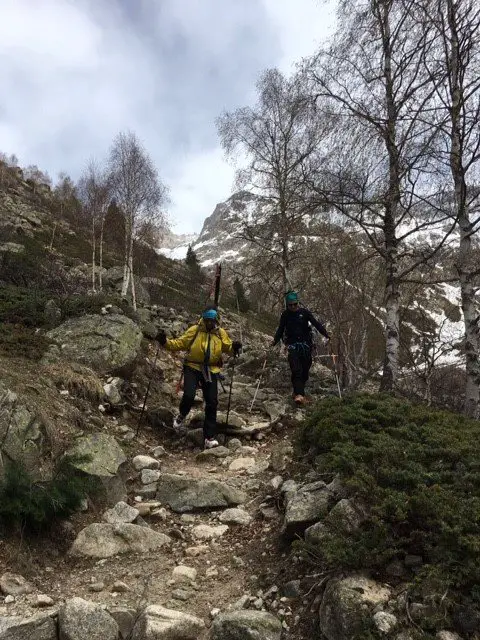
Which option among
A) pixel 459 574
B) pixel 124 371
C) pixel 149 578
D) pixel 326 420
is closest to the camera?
pixel 459 574

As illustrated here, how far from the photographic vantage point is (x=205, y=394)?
7742 mm

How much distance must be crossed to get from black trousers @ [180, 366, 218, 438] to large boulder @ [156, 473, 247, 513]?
1.71 meters

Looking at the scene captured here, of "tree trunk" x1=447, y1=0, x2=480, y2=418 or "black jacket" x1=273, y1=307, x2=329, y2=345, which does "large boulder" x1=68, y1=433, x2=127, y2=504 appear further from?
"tree trunk" x1=447, y1=0, x2=480, y2=418

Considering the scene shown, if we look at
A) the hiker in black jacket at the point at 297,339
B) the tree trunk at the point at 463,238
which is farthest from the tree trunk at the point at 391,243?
the hiker in black jacket at the point at 297,339

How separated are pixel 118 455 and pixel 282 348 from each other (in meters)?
10.8

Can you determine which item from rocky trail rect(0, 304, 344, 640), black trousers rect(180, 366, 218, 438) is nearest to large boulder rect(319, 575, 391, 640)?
rocky trail rect(0, 304, 344, 640)

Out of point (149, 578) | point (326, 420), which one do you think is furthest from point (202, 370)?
point (149, 578)

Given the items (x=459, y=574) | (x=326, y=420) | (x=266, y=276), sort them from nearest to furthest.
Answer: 1. (x=459, y=574)
2. (x=326, y=420)
3. (x=266, y=276)

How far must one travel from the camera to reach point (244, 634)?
312 centimetres

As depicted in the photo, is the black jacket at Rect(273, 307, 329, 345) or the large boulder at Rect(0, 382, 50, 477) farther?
the black jacket at Rect(273, 307, 329, 345)

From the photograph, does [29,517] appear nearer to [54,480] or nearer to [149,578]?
[54,480]

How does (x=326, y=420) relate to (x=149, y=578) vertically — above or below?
above

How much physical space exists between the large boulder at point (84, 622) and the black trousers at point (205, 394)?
430 cm

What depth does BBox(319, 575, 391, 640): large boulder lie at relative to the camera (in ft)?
9.56
